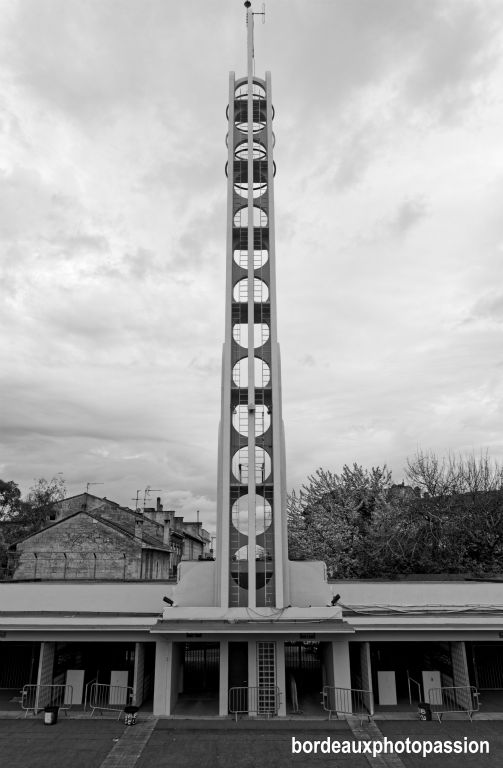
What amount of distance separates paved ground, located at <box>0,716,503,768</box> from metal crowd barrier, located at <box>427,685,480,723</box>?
3.07ft

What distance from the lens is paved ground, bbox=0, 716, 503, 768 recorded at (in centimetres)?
1792

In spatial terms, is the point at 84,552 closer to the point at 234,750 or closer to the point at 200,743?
the point at 200,743

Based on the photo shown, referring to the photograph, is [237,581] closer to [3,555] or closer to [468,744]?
[468,744]

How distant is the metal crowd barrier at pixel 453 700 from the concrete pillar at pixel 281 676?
634cm

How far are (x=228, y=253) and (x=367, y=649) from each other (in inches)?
821

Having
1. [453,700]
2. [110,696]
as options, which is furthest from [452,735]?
[110,696]

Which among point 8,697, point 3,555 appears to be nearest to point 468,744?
point 8,697

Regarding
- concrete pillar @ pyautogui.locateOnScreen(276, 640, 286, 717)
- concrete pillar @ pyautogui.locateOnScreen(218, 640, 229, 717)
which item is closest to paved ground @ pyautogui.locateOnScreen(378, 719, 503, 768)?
concrete pillar @ pyautogui.locateOnScreen(276, 640, 286, 717)

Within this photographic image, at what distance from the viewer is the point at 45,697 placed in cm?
2328

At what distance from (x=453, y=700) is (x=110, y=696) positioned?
15611 mm

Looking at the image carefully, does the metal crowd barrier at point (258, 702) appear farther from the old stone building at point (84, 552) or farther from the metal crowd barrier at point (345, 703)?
the old stone building at point (84, 552)

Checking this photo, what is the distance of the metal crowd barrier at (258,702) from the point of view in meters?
22.5

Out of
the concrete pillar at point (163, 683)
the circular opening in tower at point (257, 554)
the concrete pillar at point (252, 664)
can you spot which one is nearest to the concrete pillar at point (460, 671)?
the concrete pillar at point (252, 664)

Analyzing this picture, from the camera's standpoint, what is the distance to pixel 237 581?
998 inches
